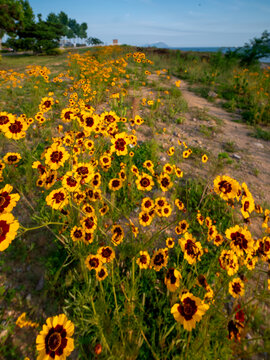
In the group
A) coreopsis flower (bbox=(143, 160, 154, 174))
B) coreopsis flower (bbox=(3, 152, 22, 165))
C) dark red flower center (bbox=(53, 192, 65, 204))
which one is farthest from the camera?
coreopsis flower (bbox=(143, 160, 154, 174))

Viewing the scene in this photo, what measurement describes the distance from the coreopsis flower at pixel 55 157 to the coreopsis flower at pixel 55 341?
4.45 feet

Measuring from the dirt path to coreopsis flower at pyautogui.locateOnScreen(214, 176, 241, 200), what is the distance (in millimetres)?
2470

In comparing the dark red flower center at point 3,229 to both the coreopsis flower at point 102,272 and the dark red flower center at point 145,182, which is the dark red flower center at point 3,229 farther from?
the dark red flower center at point 145,182

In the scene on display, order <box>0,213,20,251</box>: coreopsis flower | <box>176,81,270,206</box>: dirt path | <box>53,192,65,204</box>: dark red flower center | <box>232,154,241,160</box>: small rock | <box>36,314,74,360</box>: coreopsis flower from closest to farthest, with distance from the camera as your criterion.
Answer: <box>36,314,74,360</box>: coreopsis flower, <box>0,213,20,251</box>: coreopsis flower, <box>53,192,65,204</box>: dark red flower center, <box>176,81,270,206</box>: dirt path, <box>232,154,241,160</box>: small rock

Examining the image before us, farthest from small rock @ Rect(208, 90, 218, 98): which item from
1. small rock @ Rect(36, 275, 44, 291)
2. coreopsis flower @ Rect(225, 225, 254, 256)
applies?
small rock @ Rect(36, 275, 44, 291)

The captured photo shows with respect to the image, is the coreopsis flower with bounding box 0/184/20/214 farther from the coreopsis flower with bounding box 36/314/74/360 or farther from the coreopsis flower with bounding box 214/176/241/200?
the coreopsis flower with bounding box 214/176/241/200

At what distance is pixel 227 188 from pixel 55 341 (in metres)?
1.56

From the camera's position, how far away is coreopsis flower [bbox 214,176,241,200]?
Answer: 141 centimetres

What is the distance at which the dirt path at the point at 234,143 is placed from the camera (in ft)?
Result: 12.7

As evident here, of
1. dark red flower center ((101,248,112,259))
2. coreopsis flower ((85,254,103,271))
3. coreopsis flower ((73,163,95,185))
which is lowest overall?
coreopsis flower ((85,254,103,271))

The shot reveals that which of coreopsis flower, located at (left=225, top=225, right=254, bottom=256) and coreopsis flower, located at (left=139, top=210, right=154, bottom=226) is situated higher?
coreopsis flower, located at (left=225, top=225, right=254, bottom=256)

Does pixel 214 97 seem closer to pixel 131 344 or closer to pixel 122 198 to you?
pixel 122 198

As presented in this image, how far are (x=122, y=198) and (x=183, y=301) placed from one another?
2032 mm

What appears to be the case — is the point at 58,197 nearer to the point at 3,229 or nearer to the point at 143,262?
the point at 3,229
